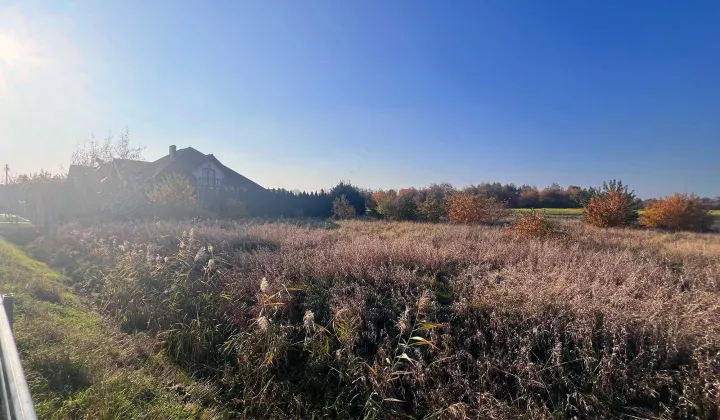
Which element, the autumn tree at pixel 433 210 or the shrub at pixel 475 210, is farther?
the autumn tree at pixel 433 210

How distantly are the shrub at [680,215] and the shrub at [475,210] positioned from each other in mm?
7778

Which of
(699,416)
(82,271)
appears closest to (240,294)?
(699,416)

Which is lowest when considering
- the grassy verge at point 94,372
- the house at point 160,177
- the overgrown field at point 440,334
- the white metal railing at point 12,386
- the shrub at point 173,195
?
the grassy verge at point 94,372

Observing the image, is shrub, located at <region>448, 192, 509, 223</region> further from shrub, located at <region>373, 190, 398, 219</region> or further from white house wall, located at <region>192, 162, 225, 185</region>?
white house wall, located at <region>192, 162, 225, 185</region>

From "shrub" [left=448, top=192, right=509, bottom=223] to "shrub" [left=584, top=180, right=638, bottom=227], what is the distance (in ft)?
14.3

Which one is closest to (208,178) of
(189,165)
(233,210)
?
(189,165)

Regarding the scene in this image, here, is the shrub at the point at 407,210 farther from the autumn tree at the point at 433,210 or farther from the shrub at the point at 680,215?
the shrub at the point at 680,215

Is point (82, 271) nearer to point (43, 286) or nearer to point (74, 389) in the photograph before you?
point (43, 286)

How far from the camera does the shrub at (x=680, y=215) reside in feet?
59.9

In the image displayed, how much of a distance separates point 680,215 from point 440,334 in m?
21.8

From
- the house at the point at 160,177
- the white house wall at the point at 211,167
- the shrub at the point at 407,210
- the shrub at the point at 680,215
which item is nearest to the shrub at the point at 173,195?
the house at the point at 160,177

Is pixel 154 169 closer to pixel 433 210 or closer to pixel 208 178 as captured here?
pixel 208 178

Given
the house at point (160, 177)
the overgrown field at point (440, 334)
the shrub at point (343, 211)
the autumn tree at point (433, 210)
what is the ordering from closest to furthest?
the overgrown field at point (440, 334) < the house at point (160, 177) < the autumn tree at point (433, 210) < the shrub at point (343, 211)

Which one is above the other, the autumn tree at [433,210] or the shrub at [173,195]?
the shrub at [173,195]
